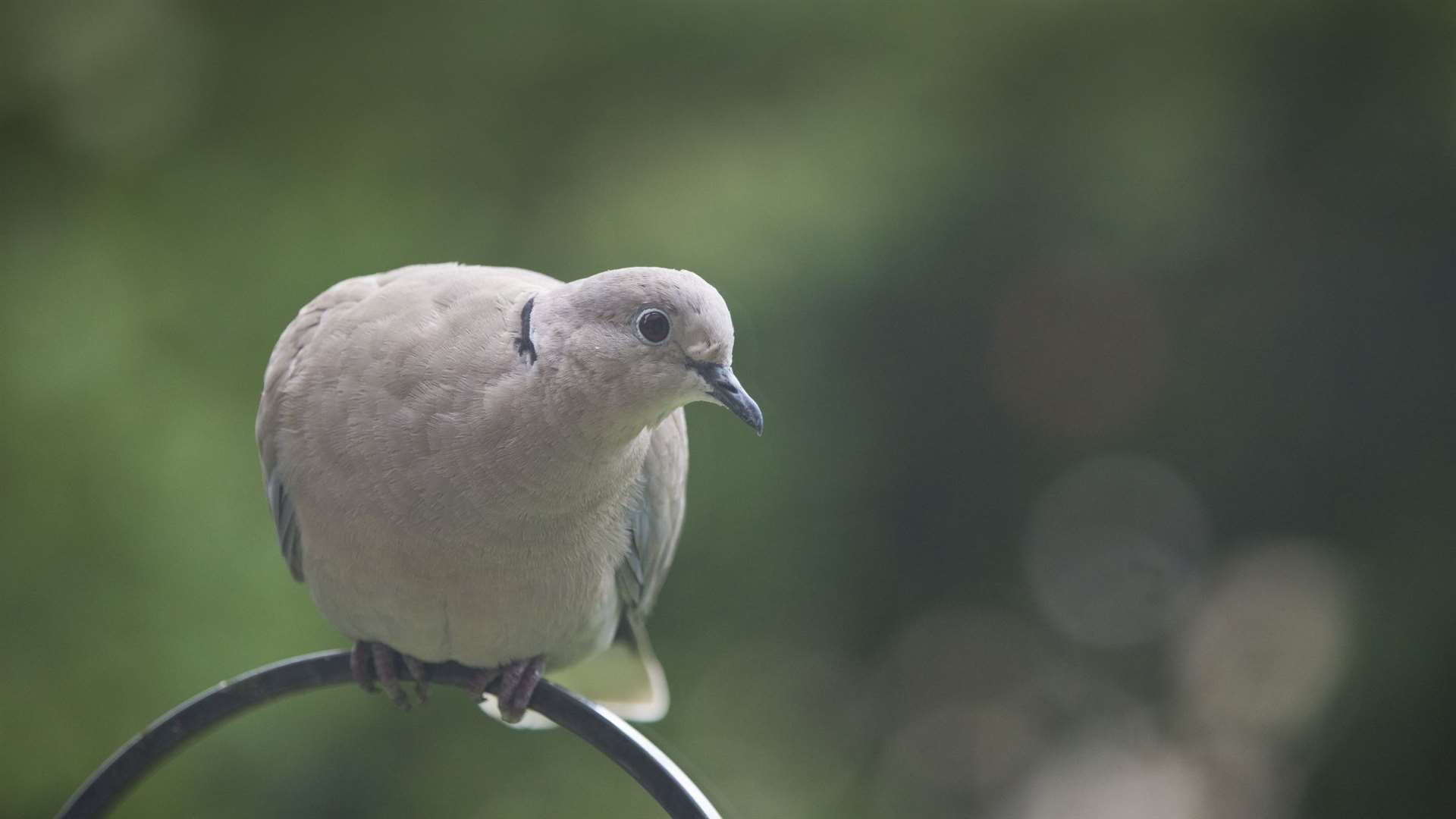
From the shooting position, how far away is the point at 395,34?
3754 millimetres

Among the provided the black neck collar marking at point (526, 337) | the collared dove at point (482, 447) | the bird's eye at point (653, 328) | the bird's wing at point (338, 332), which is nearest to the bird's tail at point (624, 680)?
the collared dove at point (482, 447)

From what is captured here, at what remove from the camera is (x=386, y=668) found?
1777 mm

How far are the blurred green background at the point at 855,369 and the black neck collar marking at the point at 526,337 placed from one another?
6.00 ft

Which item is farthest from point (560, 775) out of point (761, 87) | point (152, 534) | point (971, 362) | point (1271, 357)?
point (1271, 357)

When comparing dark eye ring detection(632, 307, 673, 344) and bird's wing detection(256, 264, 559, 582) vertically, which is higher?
dark eye ring detection(632, 307, 673, 344)

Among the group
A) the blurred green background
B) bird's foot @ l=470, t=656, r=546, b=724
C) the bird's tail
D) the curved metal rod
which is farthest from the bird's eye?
the blurred green background

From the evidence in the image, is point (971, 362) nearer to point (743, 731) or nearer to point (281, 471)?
point (743, 731)

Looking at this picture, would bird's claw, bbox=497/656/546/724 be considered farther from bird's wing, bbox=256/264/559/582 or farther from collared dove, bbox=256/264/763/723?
bird's wing, bbox=256/264/559/582

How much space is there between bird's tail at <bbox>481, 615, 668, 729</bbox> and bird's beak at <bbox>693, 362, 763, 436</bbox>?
0.88 metres

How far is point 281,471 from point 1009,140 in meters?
2.61

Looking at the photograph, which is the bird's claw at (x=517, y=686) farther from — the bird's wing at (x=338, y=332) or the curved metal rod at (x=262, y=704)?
the bird's wing at (x=338, y=332)

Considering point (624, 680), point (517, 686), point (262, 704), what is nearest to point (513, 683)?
point (517, 686)

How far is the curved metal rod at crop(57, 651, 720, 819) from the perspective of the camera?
1.33 meters

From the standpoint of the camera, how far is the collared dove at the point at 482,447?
4.48 feet
